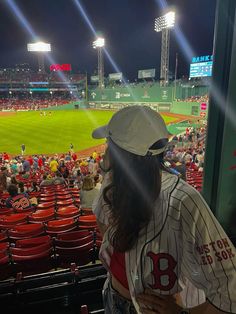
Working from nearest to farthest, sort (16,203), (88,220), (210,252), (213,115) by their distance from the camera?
(210,252)
(213,115)
(88,220)
(16,203)

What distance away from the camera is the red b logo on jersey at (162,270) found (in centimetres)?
113

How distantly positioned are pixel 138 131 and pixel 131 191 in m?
0.28

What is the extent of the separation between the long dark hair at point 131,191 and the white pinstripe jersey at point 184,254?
4 centimetres

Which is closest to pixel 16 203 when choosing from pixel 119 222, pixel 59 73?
pixel 119 222

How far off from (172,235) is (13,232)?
14.1ft

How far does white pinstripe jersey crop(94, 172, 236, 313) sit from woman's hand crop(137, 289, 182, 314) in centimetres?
2

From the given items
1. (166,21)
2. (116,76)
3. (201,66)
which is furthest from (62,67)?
(201,66)

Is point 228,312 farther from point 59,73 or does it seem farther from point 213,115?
point 59,73

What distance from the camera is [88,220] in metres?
5.07

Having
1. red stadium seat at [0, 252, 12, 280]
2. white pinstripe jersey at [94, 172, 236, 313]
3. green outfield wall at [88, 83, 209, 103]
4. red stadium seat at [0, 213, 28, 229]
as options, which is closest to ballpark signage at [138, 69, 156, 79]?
green outfield wall at [88, 83, 209, 103]

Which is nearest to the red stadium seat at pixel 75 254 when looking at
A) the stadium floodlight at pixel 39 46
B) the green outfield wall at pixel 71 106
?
the green outfield wall at pixel 71 106

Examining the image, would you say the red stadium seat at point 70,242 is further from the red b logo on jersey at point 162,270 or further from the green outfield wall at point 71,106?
the green outfield wall at point 71,106

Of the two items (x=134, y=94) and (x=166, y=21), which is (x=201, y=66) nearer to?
(x=166, y=21)

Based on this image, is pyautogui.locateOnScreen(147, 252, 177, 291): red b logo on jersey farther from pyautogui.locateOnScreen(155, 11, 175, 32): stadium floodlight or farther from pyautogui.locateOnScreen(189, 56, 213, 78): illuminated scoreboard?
pyautogui.locateOnScreen(155, 11, 175, 32): stadium floodlight
